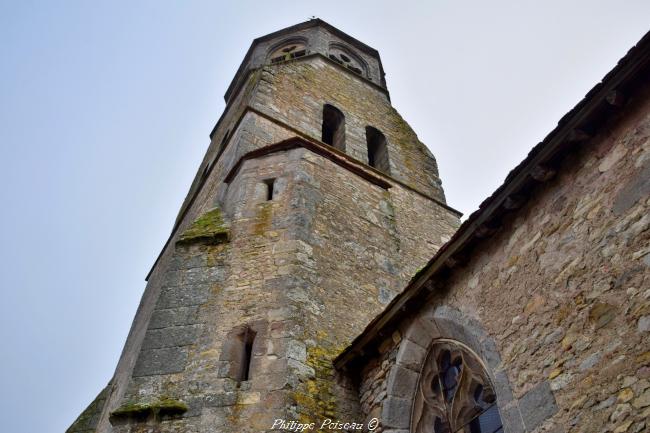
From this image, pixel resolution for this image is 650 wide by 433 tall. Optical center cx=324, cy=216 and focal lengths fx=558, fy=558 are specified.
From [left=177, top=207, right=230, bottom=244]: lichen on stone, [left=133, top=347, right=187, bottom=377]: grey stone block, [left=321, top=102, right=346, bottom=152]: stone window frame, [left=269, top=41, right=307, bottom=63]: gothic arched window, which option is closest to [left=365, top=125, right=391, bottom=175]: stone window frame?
[left=321, top=102, right=346, bottom=152]: stone window frame

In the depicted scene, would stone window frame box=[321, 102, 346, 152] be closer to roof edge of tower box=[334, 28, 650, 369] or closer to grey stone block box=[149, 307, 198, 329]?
grey stone block box=[149, 307, 198, 329]

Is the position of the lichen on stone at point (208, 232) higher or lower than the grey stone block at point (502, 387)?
higher

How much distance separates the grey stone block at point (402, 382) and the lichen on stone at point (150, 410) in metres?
1.86

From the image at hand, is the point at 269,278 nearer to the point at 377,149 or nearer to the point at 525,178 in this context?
the point at 525,178

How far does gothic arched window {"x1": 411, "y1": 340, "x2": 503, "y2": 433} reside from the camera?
4.42m

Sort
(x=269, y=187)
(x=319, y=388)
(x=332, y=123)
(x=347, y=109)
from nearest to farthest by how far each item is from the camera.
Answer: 1. (x=319, y=388)
2. (x=269, y=187)
3. (x=332, y=123)
4. (x=347, y=109)

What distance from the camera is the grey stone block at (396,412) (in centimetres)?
497

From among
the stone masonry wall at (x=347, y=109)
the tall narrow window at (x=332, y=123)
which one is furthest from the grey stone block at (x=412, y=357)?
the tall narrow window at (x=332, y=123)

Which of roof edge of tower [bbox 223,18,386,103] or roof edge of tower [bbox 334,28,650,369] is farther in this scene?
roof edge of tower [bbox 223,18,386,103]

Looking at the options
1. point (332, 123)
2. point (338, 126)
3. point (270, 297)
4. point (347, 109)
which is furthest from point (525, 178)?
point (347, 109)

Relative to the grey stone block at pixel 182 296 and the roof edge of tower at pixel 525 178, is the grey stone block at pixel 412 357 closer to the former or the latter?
the roof edge of tower at pixel 525 178

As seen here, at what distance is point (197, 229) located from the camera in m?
7.32

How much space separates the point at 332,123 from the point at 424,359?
9126mm

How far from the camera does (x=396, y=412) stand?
16.4 ft
